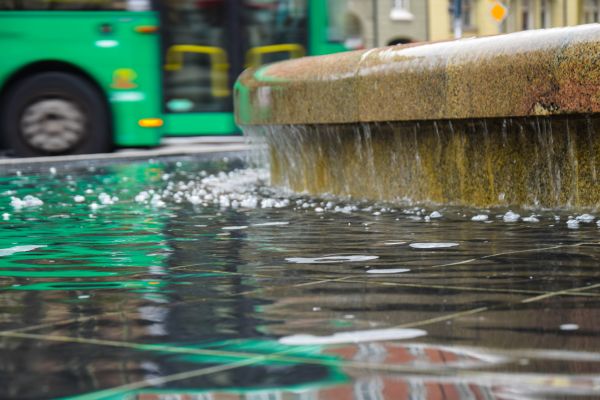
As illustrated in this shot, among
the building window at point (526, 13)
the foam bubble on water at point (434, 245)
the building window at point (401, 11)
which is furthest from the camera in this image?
the building window at point (526, 13)

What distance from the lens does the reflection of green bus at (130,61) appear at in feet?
55.0

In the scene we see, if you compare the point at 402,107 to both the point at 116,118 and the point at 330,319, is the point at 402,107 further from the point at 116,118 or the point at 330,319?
the point at 116,118

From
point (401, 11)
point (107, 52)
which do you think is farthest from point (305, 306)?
point (401, 11)

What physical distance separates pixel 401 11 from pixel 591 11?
14.5 metres

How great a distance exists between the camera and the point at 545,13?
49.5 meters

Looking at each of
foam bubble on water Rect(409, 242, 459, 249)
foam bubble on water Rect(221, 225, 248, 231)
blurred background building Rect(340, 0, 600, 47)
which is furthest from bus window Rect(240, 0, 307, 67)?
blurred background building Rect(340, 0, 600, 47)

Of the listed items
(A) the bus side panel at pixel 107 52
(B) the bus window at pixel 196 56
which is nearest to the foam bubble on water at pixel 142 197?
(A) the bus side panel at pixel 107 52

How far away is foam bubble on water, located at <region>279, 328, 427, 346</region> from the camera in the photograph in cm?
339

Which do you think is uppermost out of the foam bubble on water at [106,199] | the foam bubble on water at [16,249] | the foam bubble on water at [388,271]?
the foam bubble on water at [388,271]

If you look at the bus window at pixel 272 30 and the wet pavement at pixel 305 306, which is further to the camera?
the bus window at pixel 272 30

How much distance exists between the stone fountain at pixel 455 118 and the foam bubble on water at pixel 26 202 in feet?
5.86

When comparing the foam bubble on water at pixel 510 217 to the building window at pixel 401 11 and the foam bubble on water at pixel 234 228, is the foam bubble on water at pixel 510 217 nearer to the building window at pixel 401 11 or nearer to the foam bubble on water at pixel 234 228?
the foam bubble on water at pixel 234 228

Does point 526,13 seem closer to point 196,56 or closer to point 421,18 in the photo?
point 421,18

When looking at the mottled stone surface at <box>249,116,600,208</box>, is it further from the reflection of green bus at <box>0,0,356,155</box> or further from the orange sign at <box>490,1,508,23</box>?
the orange sign at <box>490,1,508,23</box>
